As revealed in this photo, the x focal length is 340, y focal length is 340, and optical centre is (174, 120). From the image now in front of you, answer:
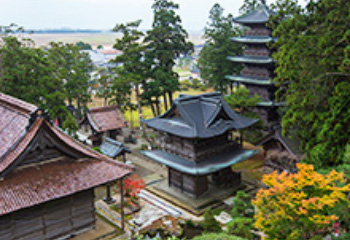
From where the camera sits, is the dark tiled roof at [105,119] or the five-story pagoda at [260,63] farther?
the five-story pagoda at [260,63]

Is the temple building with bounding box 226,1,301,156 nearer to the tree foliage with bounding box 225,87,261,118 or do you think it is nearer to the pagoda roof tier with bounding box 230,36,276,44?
the pagoda roof tier with bounding box 230,36,276,44

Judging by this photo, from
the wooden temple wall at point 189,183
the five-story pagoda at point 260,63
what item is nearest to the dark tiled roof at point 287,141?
the wooden temple wall at point 189,183

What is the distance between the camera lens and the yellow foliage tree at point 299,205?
42.6 ft

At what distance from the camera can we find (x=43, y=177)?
15.1 meters

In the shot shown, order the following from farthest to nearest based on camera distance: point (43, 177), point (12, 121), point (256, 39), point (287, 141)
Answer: point (256, 39)
point (287, 141)
point (12, 121)
point (43, 177)

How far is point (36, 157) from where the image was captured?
51.0ft

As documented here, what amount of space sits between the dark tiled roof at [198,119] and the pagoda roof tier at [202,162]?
2.05 m

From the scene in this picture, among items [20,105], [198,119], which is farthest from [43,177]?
[198,119]

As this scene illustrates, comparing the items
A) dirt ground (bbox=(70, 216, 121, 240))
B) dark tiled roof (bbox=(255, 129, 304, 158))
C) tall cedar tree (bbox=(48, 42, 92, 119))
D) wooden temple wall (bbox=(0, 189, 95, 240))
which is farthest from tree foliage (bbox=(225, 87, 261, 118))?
wooden temple wall (bbox=(0, 189, 95, 240))

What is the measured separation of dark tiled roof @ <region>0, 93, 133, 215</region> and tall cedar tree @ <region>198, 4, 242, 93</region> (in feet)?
87.2

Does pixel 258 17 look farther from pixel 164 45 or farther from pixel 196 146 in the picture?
pixel 196 146

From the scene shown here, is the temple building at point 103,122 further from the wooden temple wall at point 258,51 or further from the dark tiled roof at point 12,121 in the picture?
the wooden temple wall at point 258,51

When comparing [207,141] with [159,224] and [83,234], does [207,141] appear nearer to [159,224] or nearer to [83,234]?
[159,224]

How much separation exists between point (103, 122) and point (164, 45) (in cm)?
1221
